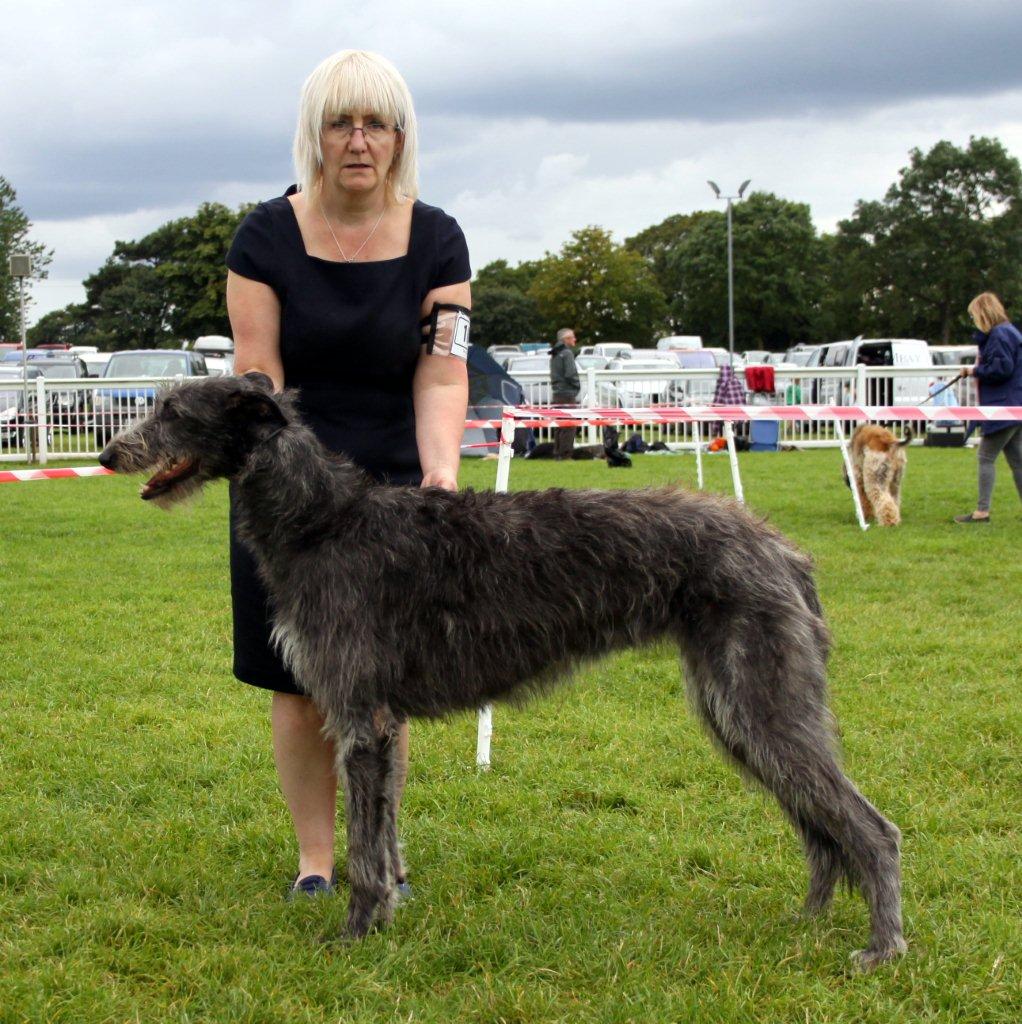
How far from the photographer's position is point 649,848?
4168 mm

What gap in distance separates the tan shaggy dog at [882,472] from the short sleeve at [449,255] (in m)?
8.70

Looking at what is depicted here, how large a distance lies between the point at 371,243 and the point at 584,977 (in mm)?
2330

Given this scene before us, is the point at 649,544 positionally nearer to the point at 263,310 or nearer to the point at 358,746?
the point at 358,746

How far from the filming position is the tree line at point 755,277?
61.2 m

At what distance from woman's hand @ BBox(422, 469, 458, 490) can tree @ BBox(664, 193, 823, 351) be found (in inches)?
2771

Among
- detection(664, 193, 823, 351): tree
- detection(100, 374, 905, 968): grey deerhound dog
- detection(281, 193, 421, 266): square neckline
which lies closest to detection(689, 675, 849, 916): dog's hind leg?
detection(100, 374, 905, 968): grey deerhound dog

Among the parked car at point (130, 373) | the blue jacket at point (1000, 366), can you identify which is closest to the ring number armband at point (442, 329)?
the blue jacket at point (1000, 366)

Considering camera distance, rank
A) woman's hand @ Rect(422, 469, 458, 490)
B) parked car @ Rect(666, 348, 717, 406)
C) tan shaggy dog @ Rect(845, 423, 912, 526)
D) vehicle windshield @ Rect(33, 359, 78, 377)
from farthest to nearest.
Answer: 1. vehicle windshield @ Rect(33, 359, 78, 377)
2. parked car @ Rect(666, 348, 717, 406)
3. tan shaggy dog @ Rect(845, 423, 912, 526)
4. woman's hand @ Rect(422, 469, 458, 490)

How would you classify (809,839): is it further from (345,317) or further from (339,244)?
(339,244)

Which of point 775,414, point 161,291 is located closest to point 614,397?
point 775,414

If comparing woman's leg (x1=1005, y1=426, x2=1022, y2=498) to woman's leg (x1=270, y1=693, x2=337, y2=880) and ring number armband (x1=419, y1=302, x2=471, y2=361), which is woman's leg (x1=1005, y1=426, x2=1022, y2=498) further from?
woman's leg (x1=270, y1=693, x2=337, y2=880)

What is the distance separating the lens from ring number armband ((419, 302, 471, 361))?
3840 mm

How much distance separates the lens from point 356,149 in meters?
3.55

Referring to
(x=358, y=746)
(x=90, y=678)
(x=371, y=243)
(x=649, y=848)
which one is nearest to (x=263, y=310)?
(x=371, y=243)
